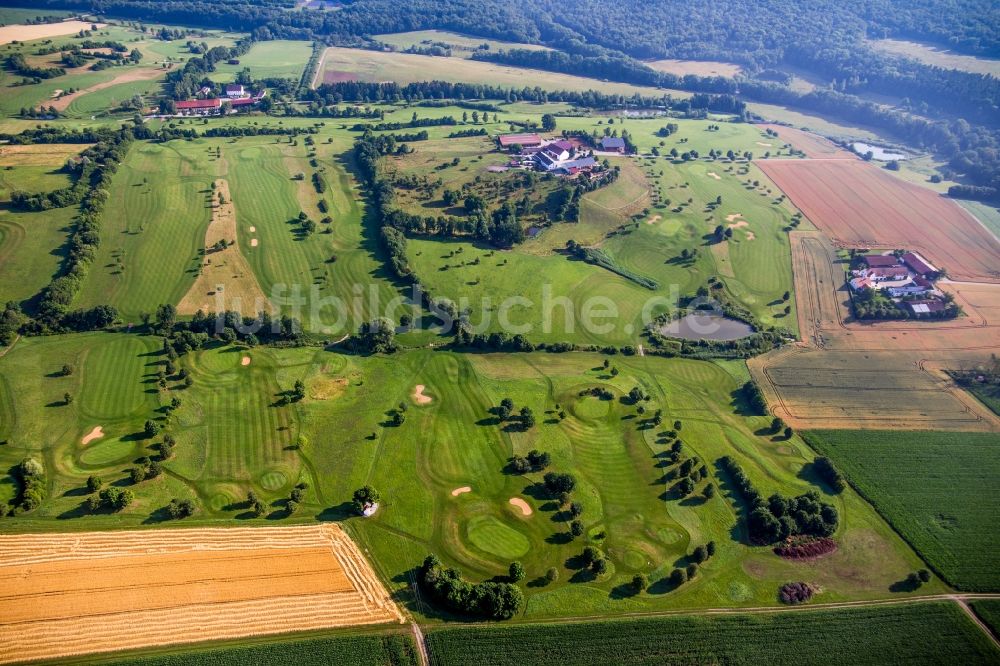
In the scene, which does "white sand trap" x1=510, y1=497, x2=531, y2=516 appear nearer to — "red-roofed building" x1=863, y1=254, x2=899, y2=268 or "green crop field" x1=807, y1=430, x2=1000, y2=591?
"green crop field" x1=807, y1=430, x2=1000, y2=591

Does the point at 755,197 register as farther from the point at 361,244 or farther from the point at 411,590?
the point at 411,590

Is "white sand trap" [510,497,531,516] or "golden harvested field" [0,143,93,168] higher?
"golden harvested field" [0,143,93,168]

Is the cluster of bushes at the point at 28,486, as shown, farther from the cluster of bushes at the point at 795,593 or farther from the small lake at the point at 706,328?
the small lake at the point at 706,328

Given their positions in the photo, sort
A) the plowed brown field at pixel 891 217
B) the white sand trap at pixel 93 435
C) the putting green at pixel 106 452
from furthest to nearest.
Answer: the plowed brown field at pixel 891 217 < the white sand trap at pixel 93 435 < the putting green at pixel 106 452

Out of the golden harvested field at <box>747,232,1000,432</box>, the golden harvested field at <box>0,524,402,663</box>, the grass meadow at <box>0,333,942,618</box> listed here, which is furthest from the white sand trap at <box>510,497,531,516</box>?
the golden harvested field at <box>747,232,1000,432</box>

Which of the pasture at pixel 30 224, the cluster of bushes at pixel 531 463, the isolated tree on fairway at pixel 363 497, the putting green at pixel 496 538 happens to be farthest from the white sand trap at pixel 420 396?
the pasture at pixel 30 224

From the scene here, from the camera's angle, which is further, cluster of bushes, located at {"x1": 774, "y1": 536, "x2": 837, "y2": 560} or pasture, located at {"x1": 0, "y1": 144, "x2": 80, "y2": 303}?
pasture, located at {"x1": 0, "y1": 144, "x2": 80, "y2": 303}
